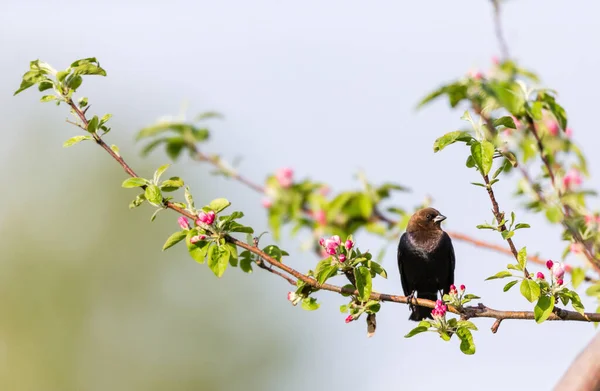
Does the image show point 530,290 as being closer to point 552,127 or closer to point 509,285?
point 509,285

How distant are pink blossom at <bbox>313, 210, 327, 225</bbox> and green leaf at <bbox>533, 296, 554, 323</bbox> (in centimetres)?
236

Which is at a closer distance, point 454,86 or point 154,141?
point 454,86

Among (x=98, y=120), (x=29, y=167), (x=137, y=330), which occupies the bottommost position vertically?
(x=137, y=330)

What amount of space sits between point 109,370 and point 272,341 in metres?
4.46

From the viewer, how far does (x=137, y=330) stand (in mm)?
22672

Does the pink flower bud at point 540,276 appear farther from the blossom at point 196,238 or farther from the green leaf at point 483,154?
the blossom at point 196,238

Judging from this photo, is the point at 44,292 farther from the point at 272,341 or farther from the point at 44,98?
the point at 44,98

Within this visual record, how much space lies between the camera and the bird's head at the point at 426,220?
6.44 m

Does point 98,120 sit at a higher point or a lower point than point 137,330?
higher

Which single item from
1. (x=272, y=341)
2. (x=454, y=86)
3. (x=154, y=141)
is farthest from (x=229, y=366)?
(x=454, y=86)

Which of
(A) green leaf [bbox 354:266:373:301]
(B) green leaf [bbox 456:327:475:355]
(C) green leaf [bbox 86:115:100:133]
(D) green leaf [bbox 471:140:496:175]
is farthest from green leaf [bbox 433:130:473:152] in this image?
(C) green leaf [bbox 86:115:100:133]

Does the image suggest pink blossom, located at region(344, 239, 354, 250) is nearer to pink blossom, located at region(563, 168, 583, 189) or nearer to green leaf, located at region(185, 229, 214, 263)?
green leaf, located at region(185, 229, 214, 263)

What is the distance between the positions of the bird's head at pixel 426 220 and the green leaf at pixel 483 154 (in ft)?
10.7

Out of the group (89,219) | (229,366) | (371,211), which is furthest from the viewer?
(89,219)
